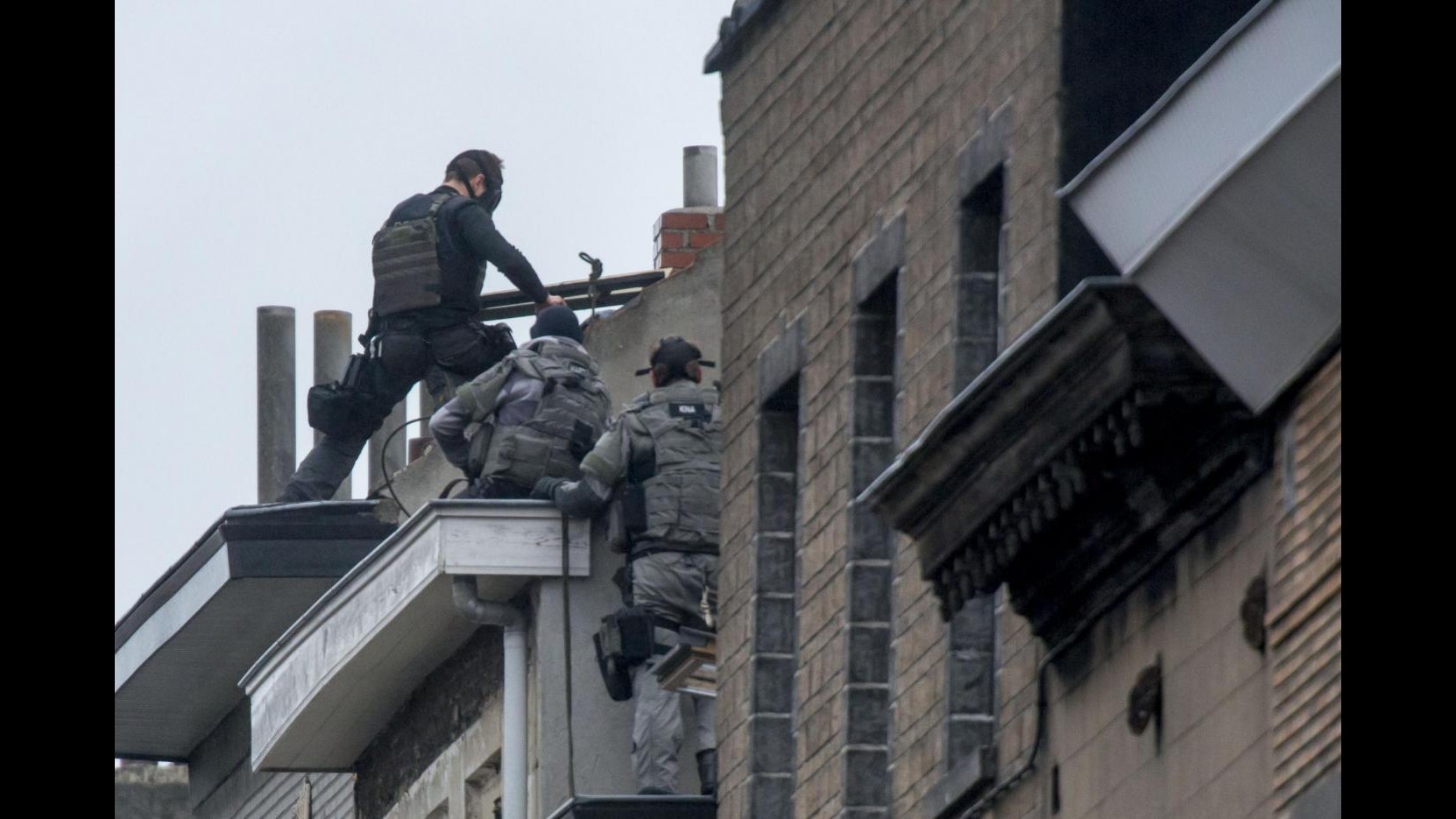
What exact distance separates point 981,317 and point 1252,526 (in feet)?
14.4

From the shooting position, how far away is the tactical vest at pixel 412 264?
2316cm

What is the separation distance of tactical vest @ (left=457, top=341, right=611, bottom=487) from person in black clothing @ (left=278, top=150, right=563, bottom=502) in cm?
42

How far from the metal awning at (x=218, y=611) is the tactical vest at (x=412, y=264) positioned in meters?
3.67

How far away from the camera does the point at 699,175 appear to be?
3406cm

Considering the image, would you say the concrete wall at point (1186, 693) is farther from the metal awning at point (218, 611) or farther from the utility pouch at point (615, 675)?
the metal awning at point (218, 611)

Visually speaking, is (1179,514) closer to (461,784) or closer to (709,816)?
(709,816)

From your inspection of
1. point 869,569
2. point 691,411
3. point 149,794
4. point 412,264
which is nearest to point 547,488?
point 412,264

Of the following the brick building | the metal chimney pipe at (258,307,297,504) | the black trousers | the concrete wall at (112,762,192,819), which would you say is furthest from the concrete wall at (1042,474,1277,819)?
the concrete wall at (112,762,192,819)

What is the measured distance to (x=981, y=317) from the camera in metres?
15.8

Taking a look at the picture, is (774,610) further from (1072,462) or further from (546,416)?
(1072,462)

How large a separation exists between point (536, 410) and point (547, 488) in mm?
775

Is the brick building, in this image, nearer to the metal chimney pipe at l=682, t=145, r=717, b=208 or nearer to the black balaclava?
the black balaclava

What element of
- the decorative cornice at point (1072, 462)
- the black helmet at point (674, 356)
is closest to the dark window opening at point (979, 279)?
the decorative cornice at point (1072, 462)
